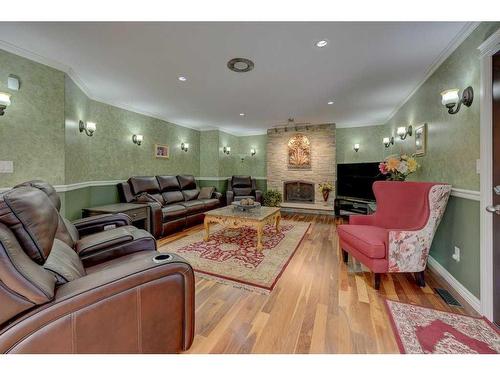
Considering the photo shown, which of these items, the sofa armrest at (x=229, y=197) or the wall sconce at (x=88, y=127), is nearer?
the wall sconce at (x=88, y=127)

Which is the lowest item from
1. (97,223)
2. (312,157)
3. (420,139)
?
(97,223)

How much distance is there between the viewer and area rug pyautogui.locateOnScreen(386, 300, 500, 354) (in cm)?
136

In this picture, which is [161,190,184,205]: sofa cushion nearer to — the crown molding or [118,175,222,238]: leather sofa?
[118,175,222,238]: leather sofa

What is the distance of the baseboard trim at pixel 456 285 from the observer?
1.77 meters

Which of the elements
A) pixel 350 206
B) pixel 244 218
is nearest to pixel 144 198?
pixel 244 218

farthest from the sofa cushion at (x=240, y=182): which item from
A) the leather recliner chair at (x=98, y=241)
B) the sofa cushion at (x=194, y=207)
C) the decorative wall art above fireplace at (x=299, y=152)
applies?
the leather recliner chair at (x=98, y=241)

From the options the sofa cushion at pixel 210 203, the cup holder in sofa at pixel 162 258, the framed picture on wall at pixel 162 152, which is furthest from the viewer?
the framed picture on wall at pixel 162 152

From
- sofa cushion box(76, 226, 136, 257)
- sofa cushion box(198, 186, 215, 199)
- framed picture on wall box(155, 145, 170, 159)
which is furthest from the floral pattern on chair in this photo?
framed picture on wall box(155, 145, 170, 159)

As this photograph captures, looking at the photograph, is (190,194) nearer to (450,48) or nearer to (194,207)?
(194,207)

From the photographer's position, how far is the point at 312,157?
594 cm

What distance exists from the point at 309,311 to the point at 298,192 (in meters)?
4.80

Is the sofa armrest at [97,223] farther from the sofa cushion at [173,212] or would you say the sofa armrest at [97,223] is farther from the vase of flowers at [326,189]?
the vase of flowers at [326,189]

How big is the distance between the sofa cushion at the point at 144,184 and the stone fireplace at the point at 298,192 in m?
3.61
